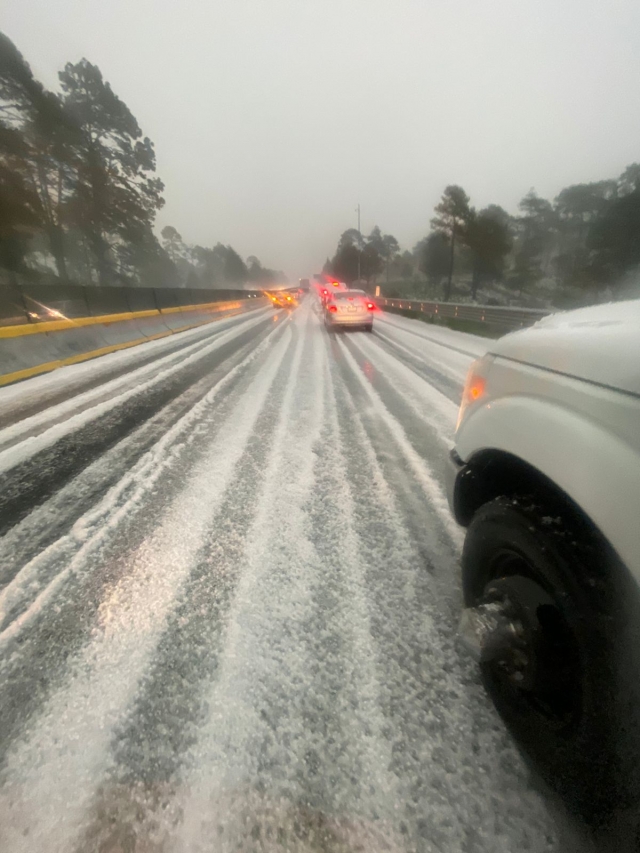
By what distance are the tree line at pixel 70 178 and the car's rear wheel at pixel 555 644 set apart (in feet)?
113

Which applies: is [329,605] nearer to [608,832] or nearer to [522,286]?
[608,832]

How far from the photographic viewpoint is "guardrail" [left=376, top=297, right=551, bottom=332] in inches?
618

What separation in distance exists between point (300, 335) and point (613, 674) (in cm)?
1447

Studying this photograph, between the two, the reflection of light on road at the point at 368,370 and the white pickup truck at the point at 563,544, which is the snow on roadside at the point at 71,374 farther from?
the white pickup truck at the point at 563,544

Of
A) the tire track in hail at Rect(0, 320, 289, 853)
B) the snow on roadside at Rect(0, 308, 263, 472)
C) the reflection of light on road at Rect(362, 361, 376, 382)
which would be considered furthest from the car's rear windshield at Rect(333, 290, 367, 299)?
the tire track in hail at Rect(0, 320, 289, 853)

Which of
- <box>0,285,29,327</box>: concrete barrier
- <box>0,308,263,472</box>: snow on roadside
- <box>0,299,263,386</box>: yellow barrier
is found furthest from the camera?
<box>0,285,29,327</box>: concrete barrier

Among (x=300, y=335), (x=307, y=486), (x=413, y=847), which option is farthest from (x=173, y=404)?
(x=300, y=335)

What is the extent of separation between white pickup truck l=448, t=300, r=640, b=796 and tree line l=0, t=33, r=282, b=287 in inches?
1351

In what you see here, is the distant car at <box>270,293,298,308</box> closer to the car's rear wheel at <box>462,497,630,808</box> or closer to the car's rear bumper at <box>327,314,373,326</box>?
the car's rear bumper at <box>327,314,373,326</box>

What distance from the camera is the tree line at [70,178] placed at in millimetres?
27422

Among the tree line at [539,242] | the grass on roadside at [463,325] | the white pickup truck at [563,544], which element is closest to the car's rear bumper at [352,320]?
the grass on roadside at [463,325]

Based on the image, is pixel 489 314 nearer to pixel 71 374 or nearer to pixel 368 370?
pixel 368 370

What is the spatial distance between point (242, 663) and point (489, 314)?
19.2 meters

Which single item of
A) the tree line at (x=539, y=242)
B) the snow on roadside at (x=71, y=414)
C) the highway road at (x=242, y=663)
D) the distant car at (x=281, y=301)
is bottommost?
the distant car at (x=281, y=301)
